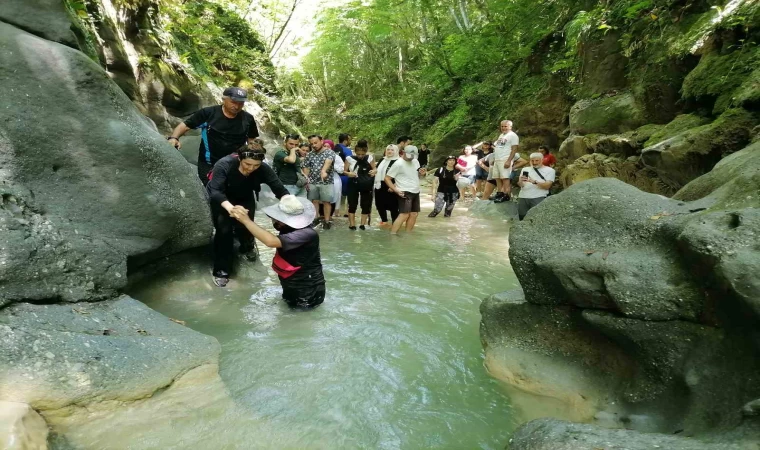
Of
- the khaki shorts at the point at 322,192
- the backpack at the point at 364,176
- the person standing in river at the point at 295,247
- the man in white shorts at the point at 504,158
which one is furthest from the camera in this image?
the man in white shorts at the point at 504,158

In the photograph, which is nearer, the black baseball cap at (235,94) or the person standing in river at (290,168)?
the black baseball cap at (235,94)

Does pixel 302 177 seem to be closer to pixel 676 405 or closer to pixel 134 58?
pixel 134 58

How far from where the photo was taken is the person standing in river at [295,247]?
430 centimetres

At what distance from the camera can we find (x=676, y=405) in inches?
97.1

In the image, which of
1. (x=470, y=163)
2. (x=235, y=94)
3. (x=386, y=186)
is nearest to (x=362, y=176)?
(x=386, y=186)

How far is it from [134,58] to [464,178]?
9.16 metres

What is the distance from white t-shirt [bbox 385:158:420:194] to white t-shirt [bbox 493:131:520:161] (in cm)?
334

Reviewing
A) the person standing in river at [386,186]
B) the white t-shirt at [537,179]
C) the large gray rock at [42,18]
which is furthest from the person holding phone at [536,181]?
the large gray rock at [42,18]

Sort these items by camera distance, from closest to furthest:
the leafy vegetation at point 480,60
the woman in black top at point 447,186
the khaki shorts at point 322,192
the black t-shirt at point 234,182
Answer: the black t-shirt at point 234,182 → the leafy vegetation at point 480,60 → the khaki shorts at point 322,192 → the woman in black top at point 447,186

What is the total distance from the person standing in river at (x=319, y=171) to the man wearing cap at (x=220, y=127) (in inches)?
117

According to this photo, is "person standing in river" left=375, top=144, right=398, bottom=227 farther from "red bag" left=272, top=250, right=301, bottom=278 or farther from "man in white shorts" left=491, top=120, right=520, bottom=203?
"red bag" left=272, top=250, right=301, bottom=278

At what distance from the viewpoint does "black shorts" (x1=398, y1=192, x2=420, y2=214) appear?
28.4 ft

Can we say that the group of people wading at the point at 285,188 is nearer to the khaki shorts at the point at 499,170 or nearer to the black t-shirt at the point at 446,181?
the black t-shirt at the point at 446,181

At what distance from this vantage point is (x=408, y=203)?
8.69m
